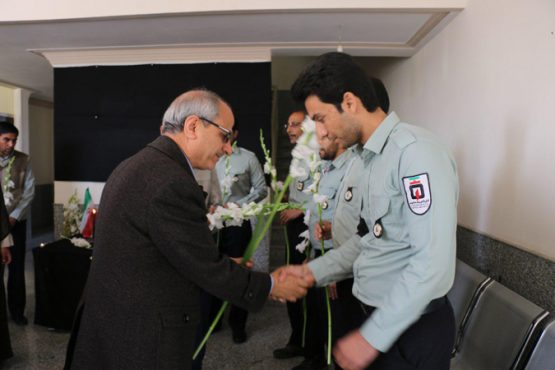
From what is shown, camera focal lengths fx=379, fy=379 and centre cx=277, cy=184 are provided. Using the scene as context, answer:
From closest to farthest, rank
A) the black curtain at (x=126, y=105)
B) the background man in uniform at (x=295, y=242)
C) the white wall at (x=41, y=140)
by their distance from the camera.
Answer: the background man in uniform at (x=295, y=242) → the black curtain at (x=126, y=105) → the white wall at (x=41, y=140)

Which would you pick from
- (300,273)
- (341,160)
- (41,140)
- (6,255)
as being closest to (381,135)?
(300,273)

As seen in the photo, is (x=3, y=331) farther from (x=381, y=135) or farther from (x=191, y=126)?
(x=381, y=135)

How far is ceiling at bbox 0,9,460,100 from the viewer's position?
2.97 metres

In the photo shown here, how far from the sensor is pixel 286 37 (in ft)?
11.4

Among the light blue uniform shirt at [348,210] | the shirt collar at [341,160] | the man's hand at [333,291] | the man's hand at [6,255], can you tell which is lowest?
the man's hand at [6,255]

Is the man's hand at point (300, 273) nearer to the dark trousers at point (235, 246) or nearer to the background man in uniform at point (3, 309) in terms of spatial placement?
the dark trousers at point (235, 246)

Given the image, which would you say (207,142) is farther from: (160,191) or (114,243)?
(114,243)

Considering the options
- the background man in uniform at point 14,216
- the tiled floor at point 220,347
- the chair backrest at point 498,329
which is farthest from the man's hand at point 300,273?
the background man in uniform at point 14,216

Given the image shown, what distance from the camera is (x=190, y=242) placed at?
3.84ft

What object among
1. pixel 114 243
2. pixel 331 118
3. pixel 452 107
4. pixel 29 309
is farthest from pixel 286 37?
pixel 29 309

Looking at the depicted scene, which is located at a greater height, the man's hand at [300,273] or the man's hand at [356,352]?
the man's hand at [300,273]

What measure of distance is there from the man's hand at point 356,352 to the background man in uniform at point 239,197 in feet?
6.80

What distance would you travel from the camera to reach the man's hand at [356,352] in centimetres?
102

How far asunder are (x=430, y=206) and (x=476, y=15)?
2.10 m
